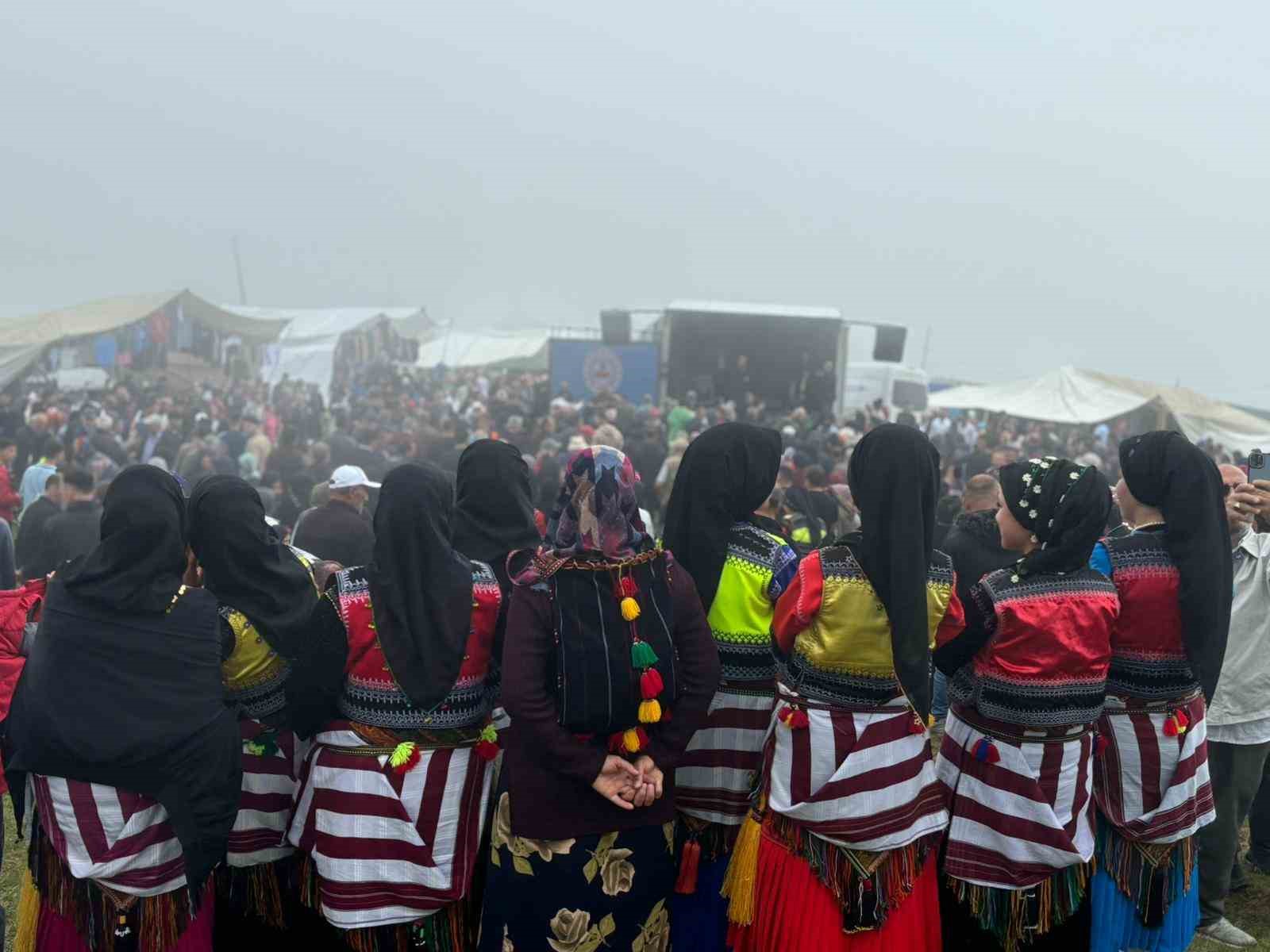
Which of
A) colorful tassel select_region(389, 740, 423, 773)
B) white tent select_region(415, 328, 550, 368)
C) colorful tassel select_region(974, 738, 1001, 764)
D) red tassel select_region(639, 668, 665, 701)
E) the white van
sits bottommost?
white tent select_region(415, 328, 550, 368)

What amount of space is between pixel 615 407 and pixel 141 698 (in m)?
12.1

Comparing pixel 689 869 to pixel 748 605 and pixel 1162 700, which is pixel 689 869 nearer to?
pixel 748 605

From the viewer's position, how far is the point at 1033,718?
108 inches

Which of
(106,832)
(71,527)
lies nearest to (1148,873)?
(106,832)

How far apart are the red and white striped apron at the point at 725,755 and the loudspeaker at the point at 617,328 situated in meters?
14.1

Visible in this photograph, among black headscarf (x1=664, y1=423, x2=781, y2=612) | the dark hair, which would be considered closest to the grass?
black headscarf (x1=664, y1=423, x2=781, y2=612)

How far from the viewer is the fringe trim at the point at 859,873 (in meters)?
2.58

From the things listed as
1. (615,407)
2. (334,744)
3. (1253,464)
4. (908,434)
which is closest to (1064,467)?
(908,434)

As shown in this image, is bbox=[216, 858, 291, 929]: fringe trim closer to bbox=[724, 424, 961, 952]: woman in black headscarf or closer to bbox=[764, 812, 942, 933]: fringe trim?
bbox=[724, 424, 961, 952]: woman in black headscarf

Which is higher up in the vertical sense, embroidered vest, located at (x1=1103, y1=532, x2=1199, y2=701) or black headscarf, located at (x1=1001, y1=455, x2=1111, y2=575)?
black headscarf, located at (x1=1001, y1=455, x2=1111, y2=575)

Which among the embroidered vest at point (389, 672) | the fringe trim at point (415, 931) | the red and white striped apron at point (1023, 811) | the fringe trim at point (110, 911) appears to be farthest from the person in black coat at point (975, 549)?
the fringe trim at point (110, 911)

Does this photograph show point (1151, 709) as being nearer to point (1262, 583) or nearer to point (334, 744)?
point (1262, 583)

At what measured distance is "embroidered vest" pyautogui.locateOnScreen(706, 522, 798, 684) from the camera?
9.44 feet

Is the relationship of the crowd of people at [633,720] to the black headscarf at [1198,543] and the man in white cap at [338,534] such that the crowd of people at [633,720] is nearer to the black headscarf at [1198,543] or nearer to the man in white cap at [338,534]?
the black headscarf at [1198,543]
